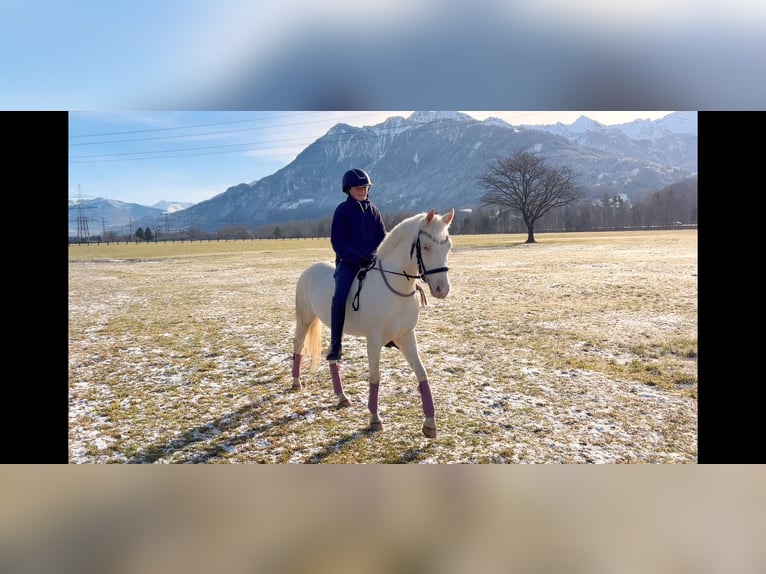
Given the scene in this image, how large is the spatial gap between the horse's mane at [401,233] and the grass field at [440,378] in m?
1.72

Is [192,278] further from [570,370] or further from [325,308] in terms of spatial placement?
[570,370]

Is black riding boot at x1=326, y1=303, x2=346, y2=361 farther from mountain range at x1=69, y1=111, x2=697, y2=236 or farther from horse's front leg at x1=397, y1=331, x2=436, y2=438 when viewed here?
mountain range at x1=69, y1=111, x2=697, y2=236

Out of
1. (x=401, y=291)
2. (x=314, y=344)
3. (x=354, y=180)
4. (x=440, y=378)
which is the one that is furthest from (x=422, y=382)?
(x=354, y=180)

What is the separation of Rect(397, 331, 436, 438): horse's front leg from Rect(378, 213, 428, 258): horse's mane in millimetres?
801

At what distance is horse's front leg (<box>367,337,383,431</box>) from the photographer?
13.6 ft

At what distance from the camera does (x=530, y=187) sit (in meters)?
18.2

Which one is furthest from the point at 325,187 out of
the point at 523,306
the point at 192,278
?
the point at 523,306

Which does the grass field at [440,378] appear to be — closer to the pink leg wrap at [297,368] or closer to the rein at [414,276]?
the pink leg wrap at [297,368]

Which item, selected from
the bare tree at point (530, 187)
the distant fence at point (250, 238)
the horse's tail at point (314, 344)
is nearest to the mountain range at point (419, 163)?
the distant fence at point (250, 238)

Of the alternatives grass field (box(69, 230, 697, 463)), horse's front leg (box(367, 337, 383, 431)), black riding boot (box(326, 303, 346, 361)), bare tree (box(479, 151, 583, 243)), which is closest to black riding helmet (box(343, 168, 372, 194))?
black riding boot (box(326, 303, 346, 361))

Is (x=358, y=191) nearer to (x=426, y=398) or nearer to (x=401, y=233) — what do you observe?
(x=401, y=233)
